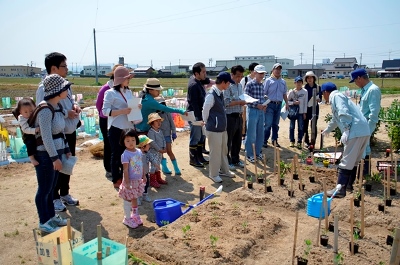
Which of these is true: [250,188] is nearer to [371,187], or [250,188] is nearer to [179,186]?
[179,186]

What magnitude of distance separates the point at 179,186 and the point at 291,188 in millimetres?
1793

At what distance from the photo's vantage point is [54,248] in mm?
2963

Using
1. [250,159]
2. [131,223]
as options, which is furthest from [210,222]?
[250,159]

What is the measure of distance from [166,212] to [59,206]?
1.51 meters

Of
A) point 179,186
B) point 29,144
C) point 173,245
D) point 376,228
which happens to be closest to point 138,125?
point 179,186

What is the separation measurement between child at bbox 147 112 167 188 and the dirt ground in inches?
9.9

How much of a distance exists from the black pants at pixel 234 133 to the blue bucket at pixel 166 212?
102 inches

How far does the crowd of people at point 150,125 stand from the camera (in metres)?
3.96

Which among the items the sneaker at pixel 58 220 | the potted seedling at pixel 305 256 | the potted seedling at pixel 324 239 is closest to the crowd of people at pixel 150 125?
the sneaker at pixel 58 220

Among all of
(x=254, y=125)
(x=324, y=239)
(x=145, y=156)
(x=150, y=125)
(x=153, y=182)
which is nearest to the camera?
(x=324, y=239)

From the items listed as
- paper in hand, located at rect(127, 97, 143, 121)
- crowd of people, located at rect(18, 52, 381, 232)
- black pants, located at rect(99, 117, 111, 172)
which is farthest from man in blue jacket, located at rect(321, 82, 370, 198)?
black pants, located at rect(99, 117, 111, 172)

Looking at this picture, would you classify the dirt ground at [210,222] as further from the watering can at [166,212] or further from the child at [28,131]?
Answer: the child at [28,131]

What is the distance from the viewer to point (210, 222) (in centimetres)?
416

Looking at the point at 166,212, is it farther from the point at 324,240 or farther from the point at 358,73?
the point at 358,73
